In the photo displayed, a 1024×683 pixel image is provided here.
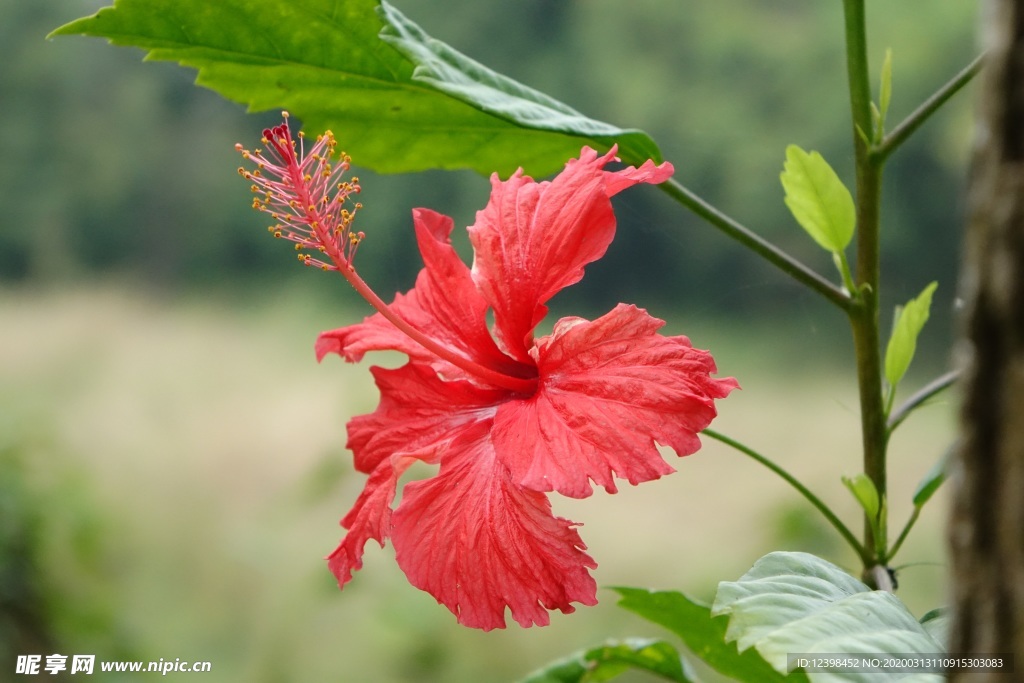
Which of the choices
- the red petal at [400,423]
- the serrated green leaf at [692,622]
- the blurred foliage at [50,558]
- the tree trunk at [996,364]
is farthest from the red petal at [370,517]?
the blurred foliage at [50,558]

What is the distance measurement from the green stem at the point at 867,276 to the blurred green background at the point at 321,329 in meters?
0.72

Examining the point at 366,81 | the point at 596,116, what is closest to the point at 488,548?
the point at 366,81

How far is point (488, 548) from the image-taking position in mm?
404

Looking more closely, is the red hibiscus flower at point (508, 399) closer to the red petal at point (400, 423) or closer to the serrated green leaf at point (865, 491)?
the red petal at point (400, 423)

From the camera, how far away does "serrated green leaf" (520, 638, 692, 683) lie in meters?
0.61

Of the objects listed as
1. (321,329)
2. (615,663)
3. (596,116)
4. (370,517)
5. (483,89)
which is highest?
(596,116)

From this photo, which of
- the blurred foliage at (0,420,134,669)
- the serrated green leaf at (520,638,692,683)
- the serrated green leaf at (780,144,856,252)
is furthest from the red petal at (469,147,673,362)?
the blurred foliage at (0,420,134,669)

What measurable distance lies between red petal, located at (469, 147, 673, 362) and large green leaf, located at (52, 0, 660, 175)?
31 millimetres

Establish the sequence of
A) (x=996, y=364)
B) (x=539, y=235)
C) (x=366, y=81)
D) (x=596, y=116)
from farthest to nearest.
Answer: (x=596, y=116), (x=366, y=81), (x=539, y=235), (x=996, y=364)

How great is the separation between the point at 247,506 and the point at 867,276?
126 cm

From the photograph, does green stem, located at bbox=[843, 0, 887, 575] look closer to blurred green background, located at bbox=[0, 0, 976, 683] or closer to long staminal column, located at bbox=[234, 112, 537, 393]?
long staminal column, located at bbox=[234, 112, 537, 393]

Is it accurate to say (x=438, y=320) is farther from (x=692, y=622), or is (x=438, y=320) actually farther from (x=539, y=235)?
(x=692, y=622)

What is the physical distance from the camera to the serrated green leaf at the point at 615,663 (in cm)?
61

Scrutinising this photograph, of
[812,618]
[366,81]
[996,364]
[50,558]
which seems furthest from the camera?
[50,558]
